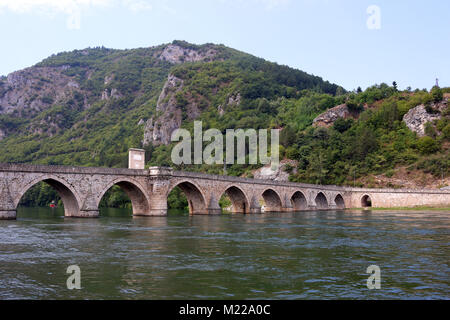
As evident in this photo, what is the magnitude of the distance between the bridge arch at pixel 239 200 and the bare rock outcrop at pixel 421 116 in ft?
Answer: 174

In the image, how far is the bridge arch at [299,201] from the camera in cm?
6744

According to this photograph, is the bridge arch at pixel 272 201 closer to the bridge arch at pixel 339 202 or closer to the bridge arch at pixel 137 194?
the bridge arch at pixel 339 202

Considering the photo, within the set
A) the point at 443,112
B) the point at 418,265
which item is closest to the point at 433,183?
the point at 443,112

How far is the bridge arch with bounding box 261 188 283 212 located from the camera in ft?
201

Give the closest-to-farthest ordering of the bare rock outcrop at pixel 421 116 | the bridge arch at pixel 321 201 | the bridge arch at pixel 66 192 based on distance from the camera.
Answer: the bridge arch at pixel 66 192, the bridge arch at pixel 321 201, the bare rock outcrop at pixel 421 116

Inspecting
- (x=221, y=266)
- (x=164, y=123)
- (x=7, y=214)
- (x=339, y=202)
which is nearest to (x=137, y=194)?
(x=7, y=214)

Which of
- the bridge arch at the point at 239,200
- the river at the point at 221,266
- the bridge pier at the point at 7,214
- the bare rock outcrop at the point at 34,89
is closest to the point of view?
the river at the point at 221,266

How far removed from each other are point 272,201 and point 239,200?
28.6 ft

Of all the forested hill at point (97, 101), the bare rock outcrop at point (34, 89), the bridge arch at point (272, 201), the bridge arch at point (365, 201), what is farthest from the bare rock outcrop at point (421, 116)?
the bare rock outcrop at point (34, 89)

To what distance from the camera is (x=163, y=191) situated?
4134 centimetres

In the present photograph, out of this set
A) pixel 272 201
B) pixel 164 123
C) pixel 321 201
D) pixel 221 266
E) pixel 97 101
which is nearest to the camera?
pixel 221 266

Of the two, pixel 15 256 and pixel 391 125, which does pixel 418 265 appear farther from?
pixel 391 125

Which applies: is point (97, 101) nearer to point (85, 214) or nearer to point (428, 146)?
point (428, 146)

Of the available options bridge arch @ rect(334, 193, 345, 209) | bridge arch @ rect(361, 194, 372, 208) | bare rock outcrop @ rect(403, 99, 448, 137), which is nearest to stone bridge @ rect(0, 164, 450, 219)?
Result: bridge arch @ rect(361, 194, 372, 208)
